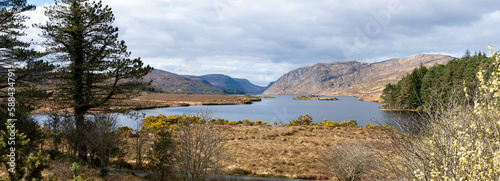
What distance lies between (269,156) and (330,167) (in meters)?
11.7

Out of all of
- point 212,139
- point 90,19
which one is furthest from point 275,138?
point 90,19

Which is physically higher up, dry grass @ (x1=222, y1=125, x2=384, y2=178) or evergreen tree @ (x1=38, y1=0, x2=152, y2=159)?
evergreen tree @ (x1=38, y1=0, x2=152, y2=159)

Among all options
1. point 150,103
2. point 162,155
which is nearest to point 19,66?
point 162,155

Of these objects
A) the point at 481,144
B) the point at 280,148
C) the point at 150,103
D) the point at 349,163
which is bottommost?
the point at 280,148

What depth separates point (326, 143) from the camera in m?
36.2

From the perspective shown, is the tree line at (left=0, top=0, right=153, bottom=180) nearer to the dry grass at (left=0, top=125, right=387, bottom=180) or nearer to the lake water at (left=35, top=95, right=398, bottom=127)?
the dry grass at (left=0, top=125, right=387, bottom=180)

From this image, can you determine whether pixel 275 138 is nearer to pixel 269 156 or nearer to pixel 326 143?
pixel 326 143

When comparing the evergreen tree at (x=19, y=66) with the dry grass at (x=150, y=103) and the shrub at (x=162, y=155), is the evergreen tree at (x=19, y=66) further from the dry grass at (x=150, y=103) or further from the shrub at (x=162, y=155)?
the shrub at (x=162, y=155)

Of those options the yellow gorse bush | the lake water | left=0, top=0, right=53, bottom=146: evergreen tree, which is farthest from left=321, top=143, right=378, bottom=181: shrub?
the lake water

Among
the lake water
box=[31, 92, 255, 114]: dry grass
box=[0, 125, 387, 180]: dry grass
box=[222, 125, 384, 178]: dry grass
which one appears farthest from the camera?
the lake water

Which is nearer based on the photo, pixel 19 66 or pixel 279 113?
pixel 19 66

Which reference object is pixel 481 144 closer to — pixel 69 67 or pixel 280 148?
pixel 69 67

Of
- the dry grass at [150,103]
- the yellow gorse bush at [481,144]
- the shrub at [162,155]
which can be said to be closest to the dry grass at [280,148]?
the shrub at [162,155]

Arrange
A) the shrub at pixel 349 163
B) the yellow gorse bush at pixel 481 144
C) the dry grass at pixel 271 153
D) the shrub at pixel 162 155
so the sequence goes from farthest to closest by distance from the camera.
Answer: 1. the shrub at pixel 162 155
2. the dry grass at pixel 271 153
3. the shrub at pixel 349 163
4. the yellow gorse bush at pixel 481 144
